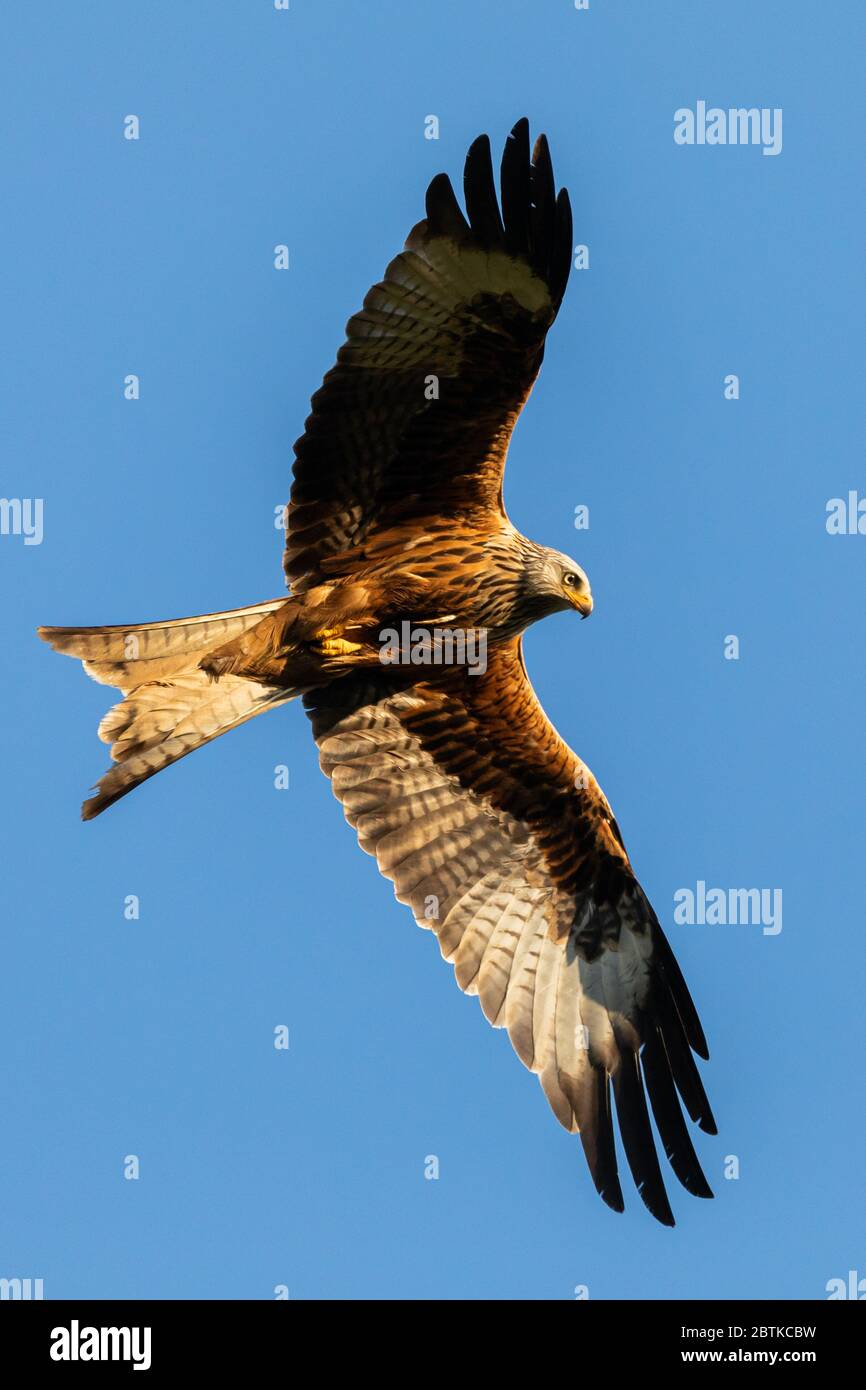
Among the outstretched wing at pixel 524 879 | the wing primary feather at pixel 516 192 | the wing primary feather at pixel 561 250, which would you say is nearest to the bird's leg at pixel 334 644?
the outstretched wing at pixel 524 879

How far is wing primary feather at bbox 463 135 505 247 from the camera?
9.20m

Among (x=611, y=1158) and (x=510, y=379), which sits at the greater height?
(x=510, y=379)

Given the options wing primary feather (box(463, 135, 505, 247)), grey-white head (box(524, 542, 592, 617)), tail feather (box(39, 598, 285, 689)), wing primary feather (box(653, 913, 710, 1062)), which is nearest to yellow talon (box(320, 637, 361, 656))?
tail feather (box(39, 598, 285, 689))

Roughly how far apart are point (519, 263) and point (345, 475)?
141 cm

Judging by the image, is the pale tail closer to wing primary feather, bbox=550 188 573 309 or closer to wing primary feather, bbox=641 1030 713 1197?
wing primary feather, bbox=550 188 573 309

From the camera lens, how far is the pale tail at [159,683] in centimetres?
993

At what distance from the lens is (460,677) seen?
10438mm

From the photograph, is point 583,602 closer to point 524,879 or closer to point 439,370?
point 439,370

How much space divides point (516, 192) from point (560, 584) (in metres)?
1.97

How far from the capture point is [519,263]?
9.31 m

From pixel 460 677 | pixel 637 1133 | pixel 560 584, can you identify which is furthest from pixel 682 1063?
pixel 560 584

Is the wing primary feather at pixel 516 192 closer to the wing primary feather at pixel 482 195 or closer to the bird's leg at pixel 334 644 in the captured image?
the wing primary feather at pixel 482 195
